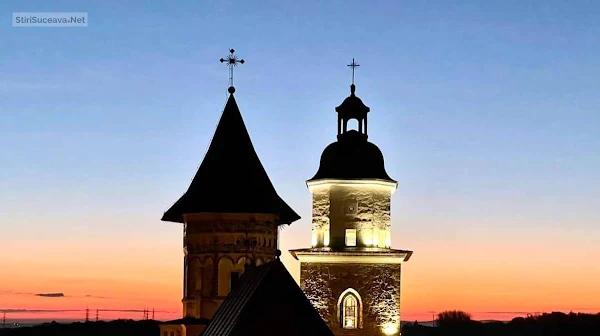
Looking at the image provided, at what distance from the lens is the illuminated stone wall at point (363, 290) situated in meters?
58.7

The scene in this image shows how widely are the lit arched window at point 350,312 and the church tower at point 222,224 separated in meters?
5.86

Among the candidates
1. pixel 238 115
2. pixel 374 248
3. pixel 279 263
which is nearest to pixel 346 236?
pixel 374 248

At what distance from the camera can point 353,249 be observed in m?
59.1

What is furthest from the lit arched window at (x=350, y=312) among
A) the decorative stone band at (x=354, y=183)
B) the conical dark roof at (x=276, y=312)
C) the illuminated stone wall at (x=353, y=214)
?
the conical dark roof at (x=276, y=312)

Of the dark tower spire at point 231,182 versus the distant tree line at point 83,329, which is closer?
the dark tower spire at point 231,182

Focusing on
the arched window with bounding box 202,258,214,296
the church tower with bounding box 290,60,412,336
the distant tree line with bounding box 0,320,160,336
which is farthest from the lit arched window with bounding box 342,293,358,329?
the distant tree line with bounding box 0,320,160,336

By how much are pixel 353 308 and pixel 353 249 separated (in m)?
2.60

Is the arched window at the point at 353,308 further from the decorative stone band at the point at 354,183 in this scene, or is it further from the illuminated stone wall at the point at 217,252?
the illuminated stone wall at the point at 217,252

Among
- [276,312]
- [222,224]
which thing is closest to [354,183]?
[222,224]

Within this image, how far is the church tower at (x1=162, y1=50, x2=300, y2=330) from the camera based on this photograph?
2055 inches

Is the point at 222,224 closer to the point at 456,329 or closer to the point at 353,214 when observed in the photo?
the point at 353,214

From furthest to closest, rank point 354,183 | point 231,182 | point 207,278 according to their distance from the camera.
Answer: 1. point 354,183
2. point 231,182
3. point 207,278

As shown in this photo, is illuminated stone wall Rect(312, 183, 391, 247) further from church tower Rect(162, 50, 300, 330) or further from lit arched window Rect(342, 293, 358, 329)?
church tower Rect(162, 50, 300, 330)

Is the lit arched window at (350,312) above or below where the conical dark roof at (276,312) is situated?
above
